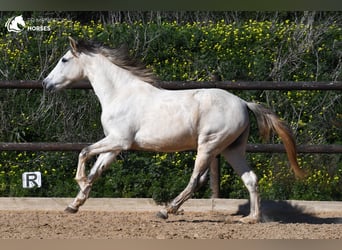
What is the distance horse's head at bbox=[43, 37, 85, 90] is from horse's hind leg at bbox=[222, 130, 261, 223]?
155 centimetres

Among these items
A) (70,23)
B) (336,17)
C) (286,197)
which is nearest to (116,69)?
(286,197)

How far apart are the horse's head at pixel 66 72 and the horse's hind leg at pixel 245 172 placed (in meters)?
1.55

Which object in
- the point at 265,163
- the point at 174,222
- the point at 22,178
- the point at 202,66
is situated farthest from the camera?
the point at 202,66

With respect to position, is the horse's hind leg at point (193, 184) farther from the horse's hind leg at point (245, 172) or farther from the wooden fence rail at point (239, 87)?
the wooden fence rail at point (239, 87)

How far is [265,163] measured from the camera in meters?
9.48

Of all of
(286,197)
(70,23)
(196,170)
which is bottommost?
(286,197)

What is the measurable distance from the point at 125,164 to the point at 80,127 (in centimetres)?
85

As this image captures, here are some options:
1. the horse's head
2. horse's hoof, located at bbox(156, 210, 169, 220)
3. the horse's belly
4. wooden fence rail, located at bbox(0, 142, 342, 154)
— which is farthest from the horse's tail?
the horse's head

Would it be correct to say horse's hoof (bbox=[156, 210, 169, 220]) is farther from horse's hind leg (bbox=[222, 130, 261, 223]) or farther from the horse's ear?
the horse's ear

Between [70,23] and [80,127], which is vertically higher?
[70,23]

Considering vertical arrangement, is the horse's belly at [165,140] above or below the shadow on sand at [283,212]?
above

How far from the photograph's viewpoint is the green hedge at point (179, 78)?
9078 mm

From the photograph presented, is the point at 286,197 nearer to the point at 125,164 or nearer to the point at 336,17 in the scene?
the point at 125,164

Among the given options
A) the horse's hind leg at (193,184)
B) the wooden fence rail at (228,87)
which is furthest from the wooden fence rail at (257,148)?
the horse's hind leg at (193,184)
